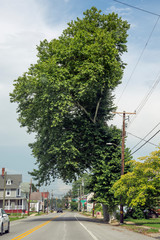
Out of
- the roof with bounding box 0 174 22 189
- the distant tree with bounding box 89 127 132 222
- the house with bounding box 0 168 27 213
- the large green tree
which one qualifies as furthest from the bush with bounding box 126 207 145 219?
the roof with bounding box 0 174 22 189

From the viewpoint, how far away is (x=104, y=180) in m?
31.9

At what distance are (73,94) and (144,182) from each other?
44.5 ft

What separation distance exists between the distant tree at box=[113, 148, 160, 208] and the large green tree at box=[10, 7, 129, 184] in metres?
7.22

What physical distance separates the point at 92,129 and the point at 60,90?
591cm

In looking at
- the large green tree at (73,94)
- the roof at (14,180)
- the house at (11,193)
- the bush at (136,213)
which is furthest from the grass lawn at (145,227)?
the roof at (14,180)

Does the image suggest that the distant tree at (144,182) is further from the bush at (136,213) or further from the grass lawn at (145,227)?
the bush at (136,213)

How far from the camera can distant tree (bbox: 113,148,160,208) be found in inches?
909

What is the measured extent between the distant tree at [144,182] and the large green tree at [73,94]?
7.22 m

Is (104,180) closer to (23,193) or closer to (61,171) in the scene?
(61,171)

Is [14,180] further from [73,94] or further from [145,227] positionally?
[145,227]

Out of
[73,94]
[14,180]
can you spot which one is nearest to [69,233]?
[73,94]

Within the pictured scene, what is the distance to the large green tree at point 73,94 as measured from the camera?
99.4ft

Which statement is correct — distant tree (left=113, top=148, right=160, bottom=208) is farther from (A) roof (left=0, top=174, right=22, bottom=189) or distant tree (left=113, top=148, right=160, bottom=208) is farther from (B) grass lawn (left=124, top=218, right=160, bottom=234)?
(A) roof (left=0, top=174, right=22, bottom=189)

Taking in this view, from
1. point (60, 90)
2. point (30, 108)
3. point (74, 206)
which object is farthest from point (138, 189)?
point (74, 206)
